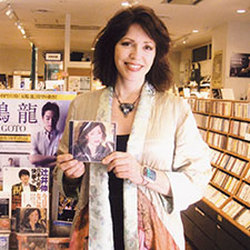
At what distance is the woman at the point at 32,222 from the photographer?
189cm

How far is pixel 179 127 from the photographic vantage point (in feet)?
5.03

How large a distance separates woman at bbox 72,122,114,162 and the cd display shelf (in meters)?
2.84

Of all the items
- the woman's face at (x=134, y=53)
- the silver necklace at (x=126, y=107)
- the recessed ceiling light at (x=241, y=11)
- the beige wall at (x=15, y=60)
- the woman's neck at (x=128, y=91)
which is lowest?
the silver necklace at (x=126, y=107)

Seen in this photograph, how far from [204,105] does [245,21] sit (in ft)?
17.2

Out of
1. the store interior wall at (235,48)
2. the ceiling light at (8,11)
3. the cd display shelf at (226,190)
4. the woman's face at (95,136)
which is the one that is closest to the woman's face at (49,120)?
the woman's face at (95,136)

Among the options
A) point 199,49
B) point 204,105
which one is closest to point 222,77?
point 204,105

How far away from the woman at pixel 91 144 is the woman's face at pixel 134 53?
0.91 feet

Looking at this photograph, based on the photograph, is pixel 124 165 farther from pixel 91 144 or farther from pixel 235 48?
pixel 235 48

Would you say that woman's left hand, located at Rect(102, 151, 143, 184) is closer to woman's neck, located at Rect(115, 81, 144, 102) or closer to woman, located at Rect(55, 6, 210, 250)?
woman, located at Rect(55, 6, 210, 250)

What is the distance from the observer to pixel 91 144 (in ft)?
4.75

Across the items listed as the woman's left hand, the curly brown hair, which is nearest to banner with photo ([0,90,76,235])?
the curly brown hair

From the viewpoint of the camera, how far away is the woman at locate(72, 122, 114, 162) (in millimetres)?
1438

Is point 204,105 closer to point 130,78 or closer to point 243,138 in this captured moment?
point 243,138

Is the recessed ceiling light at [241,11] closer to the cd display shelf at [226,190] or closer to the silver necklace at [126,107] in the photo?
the cd display shelf at [226,190]
